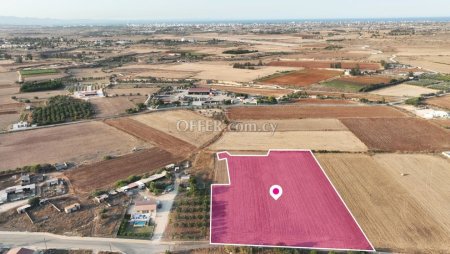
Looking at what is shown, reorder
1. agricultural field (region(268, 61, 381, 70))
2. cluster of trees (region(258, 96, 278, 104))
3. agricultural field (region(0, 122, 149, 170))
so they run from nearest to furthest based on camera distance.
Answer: agricultural field (region(0, 122, 149, 170))
cluster of trees (region(258, 96, 278, 104))
agricultural field (region(268, 61, 381, 70))

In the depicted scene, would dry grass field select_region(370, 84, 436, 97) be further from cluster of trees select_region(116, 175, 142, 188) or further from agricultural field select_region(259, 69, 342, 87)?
cluster of trees select_region(116, 175, 142, 188)

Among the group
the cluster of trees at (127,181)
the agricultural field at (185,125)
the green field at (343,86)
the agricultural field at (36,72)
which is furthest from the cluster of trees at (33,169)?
the agricultural field at (36,72)

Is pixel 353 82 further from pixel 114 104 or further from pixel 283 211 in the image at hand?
pixel 283 211

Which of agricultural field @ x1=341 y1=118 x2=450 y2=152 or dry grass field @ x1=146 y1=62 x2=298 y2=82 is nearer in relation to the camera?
agricultural field @ x1=341 y1=118 x2=450 y2=152

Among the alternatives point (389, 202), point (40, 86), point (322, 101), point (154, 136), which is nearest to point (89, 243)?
point (154, 136)

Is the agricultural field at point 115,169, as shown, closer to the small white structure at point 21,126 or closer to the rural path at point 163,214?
the rural path at point 163,214

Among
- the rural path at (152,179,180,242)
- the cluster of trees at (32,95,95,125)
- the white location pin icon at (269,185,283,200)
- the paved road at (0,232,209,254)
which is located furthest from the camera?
the cluster of trees at (32,95,95,125)

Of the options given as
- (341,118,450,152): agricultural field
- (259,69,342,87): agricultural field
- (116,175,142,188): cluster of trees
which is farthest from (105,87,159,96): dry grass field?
(341,118,450,152): agricultural field
